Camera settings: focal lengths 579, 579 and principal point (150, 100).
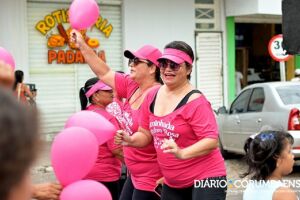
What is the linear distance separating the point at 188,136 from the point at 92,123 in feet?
2.86

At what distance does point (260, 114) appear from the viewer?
384 inches

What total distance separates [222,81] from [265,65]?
15.3 ft

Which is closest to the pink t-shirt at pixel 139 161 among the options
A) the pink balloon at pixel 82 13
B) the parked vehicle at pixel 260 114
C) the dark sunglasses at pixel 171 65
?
the dark sunglasses at pixel 171 65

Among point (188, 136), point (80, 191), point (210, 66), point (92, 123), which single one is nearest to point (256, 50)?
point (210, 66)

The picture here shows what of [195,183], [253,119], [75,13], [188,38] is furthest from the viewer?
[188,38]

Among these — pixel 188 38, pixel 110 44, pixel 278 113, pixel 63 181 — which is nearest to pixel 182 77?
pixel 63 181

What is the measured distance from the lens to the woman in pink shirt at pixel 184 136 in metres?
3.91

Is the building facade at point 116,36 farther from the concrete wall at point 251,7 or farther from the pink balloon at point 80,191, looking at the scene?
the pink balloon at point 80,191

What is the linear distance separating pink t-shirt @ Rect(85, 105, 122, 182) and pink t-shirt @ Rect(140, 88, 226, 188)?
0.86 meters

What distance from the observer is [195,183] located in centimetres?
395

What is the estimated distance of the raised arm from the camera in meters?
4.78

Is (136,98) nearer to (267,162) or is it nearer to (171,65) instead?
(171,65)

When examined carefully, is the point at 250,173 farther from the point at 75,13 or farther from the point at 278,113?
the point at 278,113

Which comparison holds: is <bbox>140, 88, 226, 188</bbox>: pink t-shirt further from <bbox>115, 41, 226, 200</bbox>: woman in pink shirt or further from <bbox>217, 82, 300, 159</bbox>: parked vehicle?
<bbox>217, 82, 300, 159</bbox>: parked vehicle
